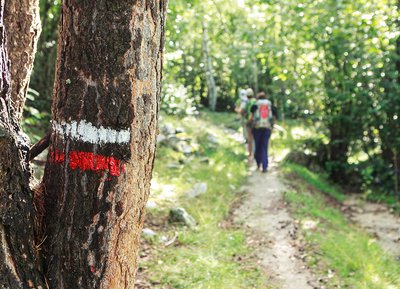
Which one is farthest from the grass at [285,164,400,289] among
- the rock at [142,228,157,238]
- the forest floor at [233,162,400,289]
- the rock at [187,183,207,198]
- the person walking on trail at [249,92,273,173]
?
the rock at [142,228,157,238]

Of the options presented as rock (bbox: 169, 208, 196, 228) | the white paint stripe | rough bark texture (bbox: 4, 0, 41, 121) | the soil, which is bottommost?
the soil

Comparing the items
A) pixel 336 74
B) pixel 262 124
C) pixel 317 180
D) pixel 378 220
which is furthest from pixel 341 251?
pixel 336 74

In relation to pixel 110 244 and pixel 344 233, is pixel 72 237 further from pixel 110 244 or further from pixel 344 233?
pixel 344 233

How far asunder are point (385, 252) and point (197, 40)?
24869 mm

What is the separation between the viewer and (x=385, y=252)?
667 cm

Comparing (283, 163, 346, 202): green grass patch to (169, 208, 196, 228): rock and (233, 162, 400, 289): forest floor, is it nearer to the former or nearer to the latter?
(233, 162, 400, 289): forest floor

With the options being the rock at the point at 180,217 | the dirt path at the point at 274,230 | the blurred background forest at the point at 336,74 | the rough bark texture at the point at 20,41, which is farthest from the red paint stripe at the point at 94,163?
the blurred background forest at the point at 336,74

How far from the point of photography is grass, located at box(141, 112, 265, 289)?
16.4 ft

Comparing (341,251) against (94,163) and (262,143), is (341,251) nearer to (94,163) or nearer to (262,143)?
(94,163)

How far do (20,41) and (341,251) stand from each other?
4932mm

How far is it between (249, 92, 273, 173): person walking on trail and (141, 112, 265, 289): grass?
650 millimetres

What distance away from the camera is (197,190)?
Answer: 837cm

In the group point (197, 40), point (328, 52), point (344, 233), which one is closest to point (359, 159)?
point (328, 52)

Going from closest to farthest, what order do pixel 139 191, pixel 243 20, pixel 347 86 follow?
pixel 139 191 < pixel 347 86 < pixel 243 20
